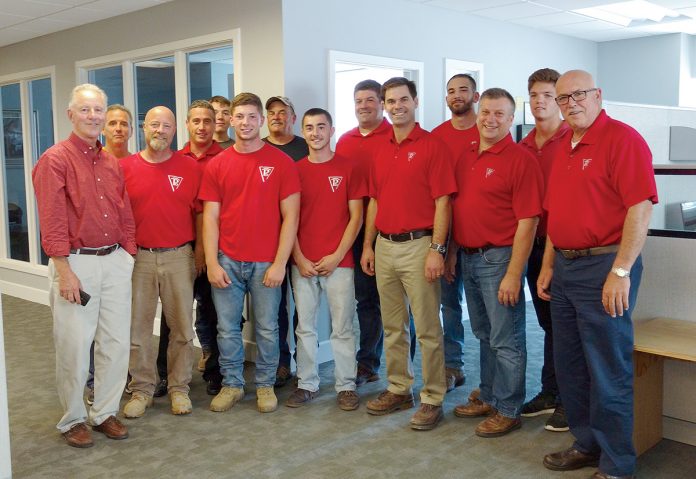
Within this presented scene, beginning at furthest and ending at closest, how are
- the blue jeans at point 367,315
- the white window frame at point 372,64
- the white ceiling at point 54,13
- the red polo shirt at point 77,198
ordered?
the white ceiling at point 54,13, the white window frame at point 372,64, the blue jeans at point 367,315, the red polo shirt at point 77,198

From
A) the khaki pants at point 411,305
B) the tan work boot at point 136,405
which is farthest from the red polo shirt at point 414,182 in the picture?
the tan work boot at point 136,405

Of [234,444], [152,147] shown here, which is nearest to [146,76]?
[152,147]

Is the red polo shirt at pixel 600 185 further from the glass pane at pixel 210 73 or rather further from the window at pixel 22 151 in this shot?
the window at pixel 22 151

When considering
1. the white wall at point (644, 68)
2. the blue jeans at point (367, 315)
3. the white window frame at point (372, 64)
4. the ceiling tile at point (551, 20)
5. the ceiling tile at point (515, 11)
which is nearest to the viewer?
the blue jeans at point (367, 315)

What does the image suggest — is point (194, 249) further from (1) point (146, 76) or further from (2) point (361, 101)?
(1) point (146, 76)

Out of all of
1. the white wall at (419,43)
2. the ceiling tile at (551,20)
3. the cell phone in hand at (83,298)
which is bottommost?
the cell phone in hand at (83,298)

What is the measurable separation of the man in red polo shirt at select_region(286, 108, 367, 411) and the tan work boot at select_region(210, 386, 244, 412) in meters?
0.29

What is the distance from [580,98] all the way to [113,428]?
8.31 ft

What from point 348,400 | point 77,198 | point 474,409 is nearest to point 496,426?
point 474,409

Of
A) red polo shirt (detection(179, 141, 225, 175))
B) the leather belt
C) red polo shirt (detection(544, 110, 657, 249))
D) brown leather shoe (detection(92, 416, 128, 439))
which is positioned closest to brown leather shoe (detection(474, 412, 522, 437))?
the leather belt

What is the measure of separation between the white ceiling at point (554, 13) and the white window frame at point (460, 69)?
1.29 ft

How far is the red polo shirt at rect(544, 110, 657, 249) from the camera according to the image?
246cm

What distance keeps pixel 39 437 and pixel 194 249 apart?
1.18 m

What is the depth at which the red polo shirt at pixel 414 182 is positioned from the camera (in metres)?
3.22
